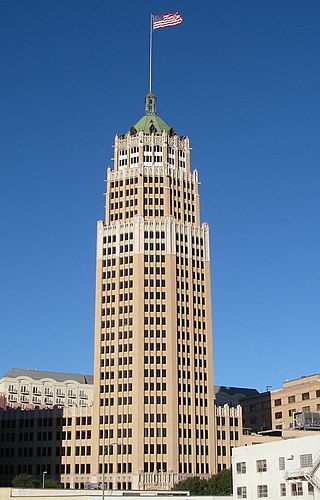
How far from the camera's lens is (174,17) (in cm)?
17238

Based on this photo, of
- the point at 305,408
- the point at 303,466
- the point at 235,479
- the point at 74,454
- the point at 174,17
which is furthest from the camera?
the point at 305,408

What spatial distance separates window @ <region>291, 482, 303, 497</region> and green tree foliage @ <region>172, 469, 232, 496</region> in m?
34.1

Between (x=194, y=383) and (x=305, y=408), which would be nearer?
(x=194, y=383)

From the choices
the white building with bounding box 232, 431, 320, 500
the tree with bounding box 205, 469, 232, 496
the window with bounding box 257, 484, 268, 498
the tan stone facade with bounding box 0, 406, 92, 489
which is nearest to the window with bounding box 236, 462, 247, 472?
the white building with bounding box 232, 431, 320, 500

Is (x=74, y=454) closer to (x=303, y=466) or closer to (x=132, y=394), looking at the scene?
(x=132, y=394)

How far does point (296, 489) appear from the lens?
106 metres

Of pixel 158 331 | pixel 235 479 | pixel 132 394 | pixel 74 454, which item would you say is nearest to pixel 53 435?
pixel 74 454

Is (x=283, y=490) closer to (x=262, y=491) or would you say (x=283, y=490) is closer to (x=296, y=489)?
(x=296, y=489)

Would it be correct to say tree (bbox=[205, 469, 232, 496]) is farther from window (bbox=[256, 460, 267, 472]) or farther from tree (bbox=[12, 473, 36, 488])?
tree (bbox=[12, 473, 36, 488])

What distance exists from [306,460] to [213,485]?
44.9m

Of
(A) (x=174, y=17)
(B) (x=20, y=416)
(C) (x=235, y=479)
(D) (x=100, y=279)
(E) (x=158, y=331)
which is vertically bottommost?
(C) (x=235, y=479)

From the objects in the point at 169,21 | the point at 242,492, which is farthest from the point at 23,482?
the point at 169,21

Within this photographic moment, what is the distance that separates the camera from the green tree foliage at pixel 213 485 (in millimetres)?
141425

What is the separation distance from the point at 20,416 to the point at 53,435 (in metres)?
13.7
